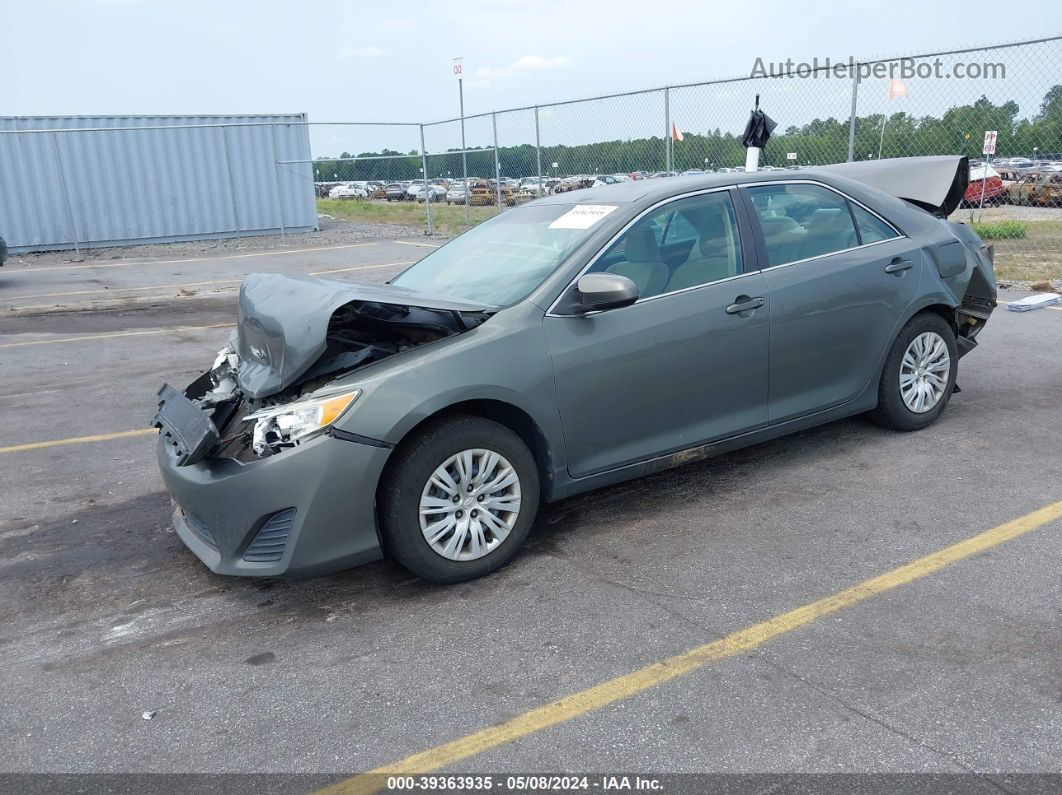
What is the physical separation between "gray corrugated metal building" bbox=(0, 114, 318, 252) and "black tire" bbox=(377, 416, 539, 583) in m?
18.7

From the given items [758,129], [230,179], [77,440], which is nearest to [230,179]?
[230,179]

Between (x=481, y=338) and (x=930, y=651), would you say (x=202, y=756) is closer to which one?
(x=481, y=338)

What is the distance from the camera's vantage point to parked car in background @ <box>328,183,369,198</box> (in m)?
40.5

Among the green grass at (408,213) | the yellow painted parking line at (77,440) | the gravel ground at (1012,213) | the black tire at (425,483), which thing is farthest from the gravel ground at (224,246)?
the black tire at (425,483)

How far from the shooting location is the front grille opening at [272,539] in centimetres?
368

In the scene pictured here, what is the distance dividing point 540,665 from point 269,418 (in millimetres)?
1455

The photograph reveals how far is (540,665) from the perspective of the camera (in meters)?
3.32

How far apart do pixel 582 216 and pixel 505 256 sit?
17.5 inches

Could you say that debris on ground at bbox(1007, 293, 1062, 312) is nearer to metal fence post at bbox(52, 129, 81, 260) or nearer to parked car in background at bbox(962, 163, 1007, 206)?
parked car in background at bbox(962, 163, 1007, 206)

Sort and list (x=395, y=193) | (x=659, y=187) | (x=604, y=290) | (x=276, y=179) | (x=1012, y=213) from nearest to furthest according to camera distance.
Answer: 1. (x=604, y=290)
2. (x=659, y=187)
3. (x=1012, y=213)
4. (x=276, y=179)
5. (x=395, y=193)

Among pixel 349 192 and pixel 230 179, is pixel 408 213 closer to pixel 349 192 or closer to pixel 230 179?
pixel 230 179

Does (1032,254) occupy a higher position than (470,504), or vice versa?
(470,504)

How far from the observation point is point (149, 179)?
22.6 meters

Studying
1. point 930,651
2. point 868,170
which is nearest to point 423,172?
point 868,170
